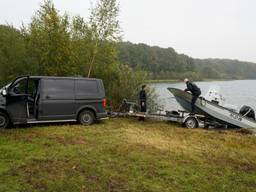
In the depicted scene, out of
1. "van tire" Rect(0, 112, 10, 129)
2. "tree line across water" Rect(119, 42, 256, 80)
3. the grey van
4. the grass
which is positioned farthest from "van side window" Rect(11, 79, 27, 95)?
"tree line across water" Rect(119, 42, 256, 80)

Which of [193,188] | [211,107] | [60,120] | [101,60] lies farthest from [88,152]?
[101,60]

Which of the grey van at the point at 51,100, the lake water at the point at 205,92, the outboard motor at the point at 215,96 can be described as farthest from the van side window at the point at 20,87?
the outboard motor at the point at 215,96

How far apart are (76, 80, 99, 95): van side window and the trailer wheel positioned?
13.1 feet

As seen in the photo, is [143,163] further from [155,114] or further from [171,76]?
[171,76]

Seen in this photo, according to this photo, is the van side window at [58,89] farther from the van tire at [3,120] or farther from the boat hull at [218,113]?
the boat hull at [218,113]

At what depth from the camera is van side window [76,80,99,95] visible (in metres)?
10.3

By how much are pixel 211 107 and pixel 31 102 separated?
24.7 ft

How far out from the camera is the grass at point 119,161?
496 centimetres

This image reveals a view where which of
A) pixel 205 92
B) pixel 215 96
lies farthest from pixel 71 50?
pixel 205 92

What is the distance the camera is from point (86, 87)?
34.2 ft

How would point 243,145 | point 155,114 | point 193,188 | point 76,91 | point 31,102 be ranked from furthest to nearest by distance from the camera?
point 155,114 → point 76,91 → point 31,102 → point 243,145 → point 193,188

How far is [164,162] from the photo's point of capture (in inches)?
246

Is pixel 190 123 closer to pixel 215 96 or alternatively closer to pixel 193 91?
pixel 193 91

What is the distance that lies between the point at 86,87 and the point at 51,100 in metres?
1.37
